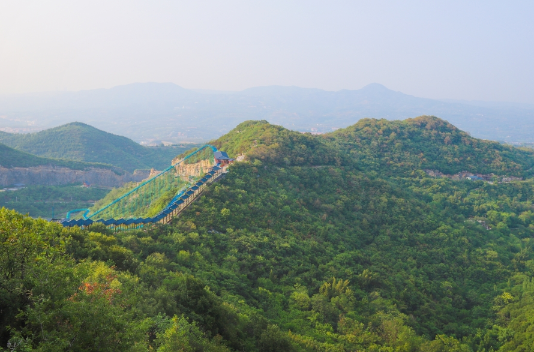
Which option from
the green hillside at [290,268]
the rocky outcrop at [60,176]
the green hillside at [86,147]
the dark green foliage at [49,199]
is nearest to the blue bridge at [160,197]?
the green hillside at [290,268]

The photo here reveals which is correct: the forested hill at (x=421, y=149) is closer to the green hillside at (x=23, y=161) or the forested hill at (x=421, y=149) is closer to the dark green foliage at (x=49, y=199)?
Result: the dark green foliage at (x=49, y=199)

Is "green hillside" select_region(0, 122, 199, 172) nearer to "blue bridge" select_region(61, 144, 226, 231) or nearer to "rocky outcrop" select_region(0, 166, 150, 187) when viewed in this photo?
"rocky outcrop" select_region(0, 166, 150, 187)

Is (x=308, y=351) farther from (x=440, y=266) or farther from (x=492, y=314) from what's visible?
(x=440, y=266)

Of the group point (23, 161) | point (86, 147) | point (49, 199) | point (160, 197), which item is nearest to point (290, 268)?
point (160, 197)

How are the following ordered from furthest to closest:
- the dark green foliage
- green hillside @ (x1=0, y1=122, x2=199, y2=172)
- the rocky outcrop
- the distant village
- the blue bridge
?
green hillside @ (x1=0, y1=122, x2=199, y2=172)
the rocky outcrop
the distant village
the dark green foliage
the blue bridge

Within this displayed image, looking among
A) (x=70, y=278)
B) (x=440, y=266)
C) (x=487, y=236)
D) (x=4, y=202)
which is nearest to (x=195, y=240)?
(x=70, y=278)

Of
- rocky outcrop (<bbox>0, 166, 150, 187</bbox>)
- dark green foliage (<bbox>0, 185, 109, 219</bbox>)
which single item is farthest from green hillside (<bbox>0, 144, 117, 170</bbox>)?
dark green foliage (<bbox>0, 185, 109, 219</bbox>)
